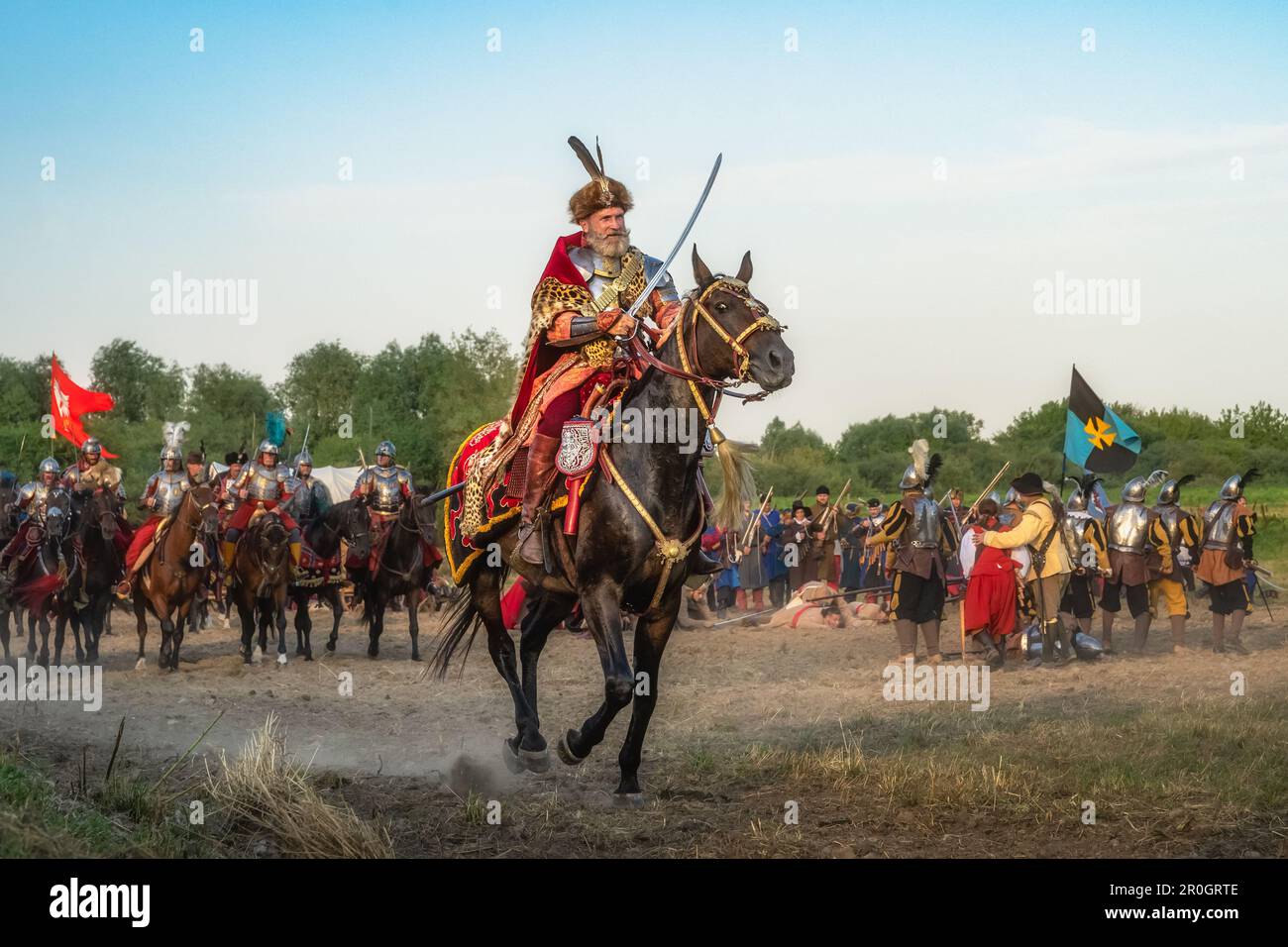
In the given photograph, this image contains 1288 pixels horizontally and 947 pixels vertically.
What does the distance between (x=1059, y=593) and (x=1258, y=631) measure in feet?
16.1

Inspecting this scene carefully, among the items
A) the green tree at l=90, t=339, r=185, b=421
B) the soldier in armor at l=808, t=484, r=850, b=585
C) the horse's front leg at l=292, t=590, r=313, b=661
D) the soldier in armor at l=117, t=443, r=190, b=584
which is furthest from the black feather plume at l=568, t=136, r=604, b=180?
the green tree at l=90, t=339, r=185, b=421

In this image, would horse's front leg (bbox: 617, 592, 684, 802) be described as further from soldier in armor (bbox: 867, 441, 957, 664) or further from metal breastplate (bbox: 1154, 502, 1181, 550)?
metal breastplate (bbox: 1154, 502, 1181, 550)

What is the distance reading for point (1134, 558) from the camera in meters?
16.6

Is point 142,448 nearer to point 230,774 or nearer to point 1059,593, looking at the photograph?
point 1059,593

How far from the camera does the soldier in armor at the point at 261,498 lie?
17266 mm

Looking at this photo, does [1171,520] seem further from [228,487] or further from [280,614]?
[228,487]

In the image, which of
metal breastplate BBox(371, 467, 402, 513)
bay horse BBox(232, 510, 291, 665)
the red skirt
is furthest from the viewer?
metal breastplate BBox(371, 467, 402, 513)

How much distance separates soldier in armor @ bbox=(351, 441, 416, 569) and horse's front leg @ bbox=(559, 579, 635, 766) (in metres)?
9.82

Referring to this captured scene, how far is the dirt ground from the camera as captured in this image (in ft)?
24.2

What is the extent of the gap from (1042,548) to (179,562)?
970 cm

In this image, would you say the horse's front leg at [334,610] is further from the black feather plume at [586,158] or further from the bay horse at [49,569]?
the black feather plume at [586,158]

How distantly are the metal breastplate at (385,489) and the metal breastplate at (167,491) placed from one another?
91.2 inches
